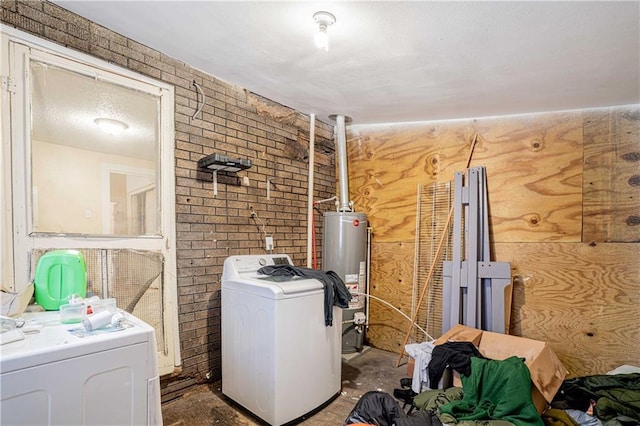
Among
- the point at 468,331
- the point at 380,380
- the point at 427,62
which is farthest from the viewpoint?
the point at 380,380

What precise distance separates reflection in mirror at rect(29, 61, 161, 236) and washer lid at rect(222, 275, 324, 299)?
0.72m

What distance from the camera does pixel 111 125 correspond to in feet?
6.99

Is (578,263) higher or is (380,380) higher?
(578,263)

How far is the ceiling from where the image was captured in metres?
1.79

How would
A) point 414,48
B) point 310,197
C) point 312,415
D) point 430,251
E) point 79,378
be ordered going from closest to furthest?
point 79,378, point 414,48, point 312,415, point 430,251, point 310,197

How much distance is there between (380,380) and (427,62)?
8.40 feet

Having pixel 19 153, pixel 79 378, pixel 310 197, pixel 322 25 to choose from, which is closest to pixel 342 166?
pixel 310 197

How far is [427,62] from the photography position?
2.28m

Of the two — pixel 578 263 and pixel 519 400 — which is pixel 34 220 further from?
pixel 578 263

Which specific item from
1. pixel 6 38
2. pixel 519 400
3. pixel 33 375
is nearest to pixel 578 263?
pixel 519 400

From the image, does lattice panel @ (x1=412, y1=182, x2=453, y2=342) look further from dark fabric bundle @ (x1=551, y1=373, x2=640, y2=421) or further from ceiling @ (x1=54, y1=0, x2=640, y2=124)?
dark fabric bundle @ (x1=551, y1=373, x2=640, y2=421)

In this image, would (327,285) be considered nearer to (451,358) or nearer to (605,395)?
(451,358)

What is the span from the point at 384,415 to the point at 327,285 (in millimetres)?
851

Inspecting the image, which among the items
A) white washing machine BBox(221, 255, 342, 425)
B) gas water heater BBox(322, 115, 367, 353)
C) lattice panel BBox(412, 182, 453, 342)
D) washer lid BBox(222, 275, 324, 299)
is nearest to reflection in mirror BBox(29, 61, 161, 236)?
washer lid BBox(222, 275, 324, 299)
